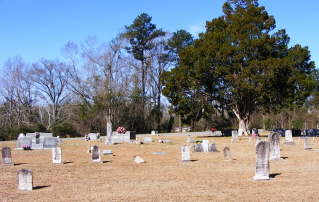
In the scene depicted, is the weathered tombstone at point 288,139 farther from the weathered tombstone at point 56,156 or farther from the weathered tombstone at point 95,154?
the weathered tombstone at point 56,156

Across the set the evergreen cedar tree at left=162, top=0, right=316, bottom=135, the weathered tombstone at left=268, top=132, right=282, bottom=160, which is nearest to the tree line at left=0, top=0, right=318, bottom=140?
the evergreen cedar tree at left=162, top=0, right=316, bottom=135

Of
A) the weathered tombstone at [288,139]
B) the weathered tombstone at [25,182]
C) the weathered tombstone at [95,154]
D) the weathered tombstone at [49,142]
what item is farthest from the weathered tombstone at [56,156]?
the weathered tombstone at [288,139]

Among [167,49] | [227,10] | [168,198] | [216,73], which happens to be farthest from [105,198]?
[167,49]

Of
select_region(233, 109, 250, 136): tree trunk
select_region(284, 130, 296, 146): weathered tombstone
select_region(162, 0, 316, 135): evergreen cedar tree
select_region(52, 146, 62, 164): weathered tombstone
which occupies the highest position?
select_region(162, 0, 316, 135): evergreen cedar tree

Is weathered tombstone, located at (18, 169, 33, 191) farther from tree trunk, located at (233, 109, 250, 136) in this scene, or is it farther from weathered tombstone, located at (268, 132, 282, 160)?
tree trunk, located at (233, 109, 250, 136)

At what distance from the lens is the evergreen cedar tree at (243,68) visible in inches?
1518

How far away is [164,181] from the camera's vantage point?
13039 mm

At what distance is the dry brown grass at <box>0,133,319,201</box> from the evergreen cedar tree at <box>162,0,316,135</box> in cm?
2078

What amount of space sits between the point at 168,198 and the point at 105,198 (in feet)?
5.48

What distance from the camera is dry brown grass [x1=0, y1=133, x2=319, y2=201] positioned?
10609mm

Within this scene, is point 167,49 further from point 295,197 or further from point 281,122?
point 295,197

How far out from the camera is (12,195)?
35.8 feet

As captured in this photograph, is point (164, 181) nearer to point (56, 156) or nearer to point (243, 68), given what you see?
point (56, 156)

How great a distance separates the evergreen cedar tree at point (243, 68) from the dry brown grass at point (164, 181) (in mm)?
20781
